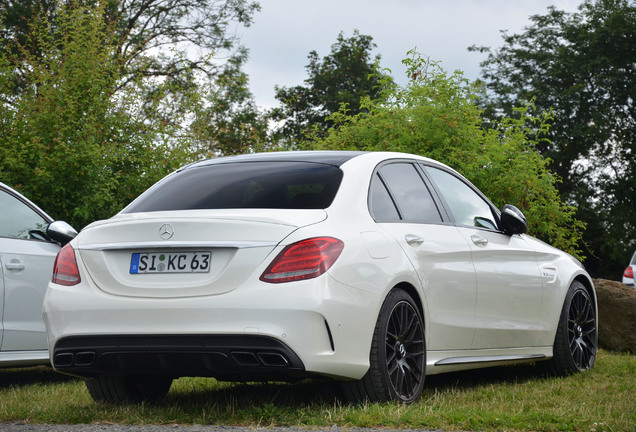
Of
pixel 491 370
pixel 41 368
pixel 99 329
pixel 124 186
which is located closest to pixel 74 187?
pixel 124 186

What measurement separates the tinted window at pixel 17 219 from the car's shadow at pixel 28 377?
1.30 metres

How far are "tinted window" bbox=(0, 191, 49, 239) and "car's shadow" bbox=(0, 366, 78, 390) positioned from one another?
1.30 metres

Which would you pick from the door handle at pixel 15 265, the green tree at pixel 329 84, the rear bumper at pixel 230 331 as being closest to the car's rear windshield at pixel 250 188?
the rear bumper at pixel 230 331

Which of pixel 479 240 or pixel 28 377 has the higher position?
pixel 479 240

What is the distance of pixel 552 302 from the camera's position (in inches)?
292

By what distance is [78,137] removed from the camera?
37.1ft

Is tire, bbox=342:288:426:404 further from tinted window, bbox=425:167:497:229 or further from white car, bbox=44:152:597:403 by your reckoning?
tinted window, bbox=425:167:497:229

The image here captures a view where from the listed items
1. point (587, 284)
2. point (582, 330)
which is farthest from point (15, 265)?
point (587, 284)

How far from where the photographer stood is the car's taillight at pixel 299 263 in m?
4.70

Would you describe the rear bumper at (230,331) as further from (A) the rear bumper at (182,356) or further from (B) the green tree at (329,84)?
(B) the green tree at (329,84)

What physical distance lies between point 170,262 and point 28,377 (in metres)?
4.32

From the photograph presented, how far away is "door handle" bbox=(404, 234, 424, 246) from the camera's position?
5570mm

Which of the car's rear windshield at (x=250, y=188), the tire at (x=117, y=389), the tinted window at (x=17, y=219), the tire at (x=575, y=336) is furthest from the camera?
the tire at (x=575, y=336)

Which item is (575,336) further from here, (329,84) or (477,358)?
(329,84)
